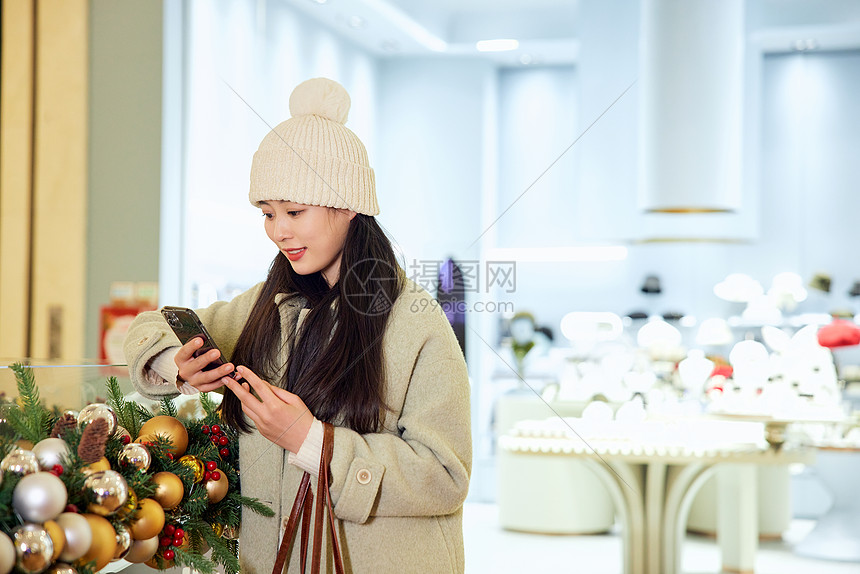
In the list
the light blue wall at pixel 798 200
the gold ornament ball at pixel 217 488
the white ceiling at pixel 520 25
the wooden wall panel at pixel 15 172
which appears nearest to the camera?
the gold ornament ball at pixel 217 488

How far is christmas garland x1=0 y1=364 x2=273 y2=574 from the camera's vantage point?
2.25ft

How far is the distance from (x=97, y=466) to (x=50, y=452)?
1.7 inches

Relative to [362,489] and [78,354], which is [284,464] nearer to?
[362,489]

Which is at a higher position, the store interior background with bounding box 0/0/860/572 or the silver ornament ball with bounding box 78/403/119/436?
the store interior background with bounding box 0/0/860/572

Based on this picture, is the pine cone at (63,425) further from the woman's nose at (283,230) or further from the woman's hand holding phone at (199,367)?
the woman's nose at (283,230)

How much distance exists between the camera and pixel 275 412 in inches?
35.6

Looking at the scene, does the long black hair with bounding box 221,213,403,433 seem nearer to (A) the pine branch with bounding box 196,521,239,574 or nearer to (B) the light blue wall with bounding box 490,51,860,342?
(A) the pine branch with bounding box 196,521,239,574

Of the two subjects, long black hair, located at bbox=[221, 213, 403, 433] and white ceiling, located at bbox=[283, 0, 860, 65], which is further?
white ceiling, located at bbox=[283, 0, 860, 65]

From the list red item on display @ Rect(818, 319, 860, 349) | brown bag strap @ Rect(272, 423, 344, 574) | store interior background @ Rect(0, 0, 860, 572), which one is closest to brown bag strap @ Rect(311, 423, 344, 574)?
brown bag strap @ Rect(272, 423, 344, 574)

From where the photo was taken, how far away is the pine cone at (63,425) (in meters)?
0.82

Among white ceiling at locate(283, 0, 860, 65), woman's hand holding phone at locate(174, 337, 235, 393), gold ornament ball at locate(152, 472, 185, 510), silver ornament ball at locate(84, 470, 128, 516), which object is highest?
white ceiling at locate(283, 0, 860, 65)

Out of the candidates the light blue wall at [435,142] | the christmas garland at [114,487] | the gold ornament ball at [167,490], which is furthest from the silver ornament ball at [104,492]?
the light blue wall at [435,142]

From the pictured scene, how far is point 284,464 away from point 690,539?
3265 mm

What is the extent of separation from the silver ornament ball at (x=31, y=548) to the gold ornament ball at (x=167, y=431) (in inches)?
10.6
